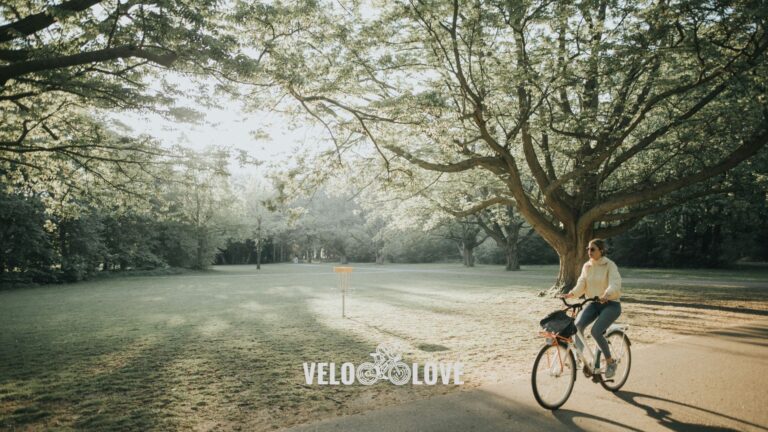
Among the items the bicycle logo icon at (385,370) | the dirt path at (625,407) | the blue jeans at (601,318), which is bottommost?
the bicycle logo icon at (385,370)

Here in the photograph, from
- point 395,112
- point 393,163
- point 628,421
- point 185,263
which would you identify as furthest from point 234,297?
point 185,263

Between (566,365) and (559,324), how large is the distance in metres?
0.49

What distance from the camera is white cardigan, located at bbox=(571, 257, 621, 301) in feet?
16.9

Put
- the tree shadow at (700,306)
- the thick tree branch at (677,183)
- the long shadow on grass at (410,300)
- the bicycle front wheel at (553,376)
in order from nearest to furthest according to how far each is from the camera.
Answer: the bicycle front wheel at (553,376), the tree shadow at (700,306), the thick tree branch at (677,183), the long shadow on grass at (410,300)

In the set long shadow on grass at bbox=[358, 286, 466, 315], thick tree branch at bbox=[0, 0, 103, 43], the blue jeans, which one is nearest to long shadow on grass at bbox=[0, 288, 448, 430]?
the blue jeans

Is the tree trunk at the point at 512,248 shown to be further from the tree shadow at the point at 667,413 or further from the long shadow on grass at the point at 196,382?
the tree shadow at the point at 667,413

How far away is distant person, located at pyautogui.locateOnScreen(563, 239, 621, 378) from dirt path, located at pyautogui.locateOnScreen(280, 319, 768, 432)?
0.52m

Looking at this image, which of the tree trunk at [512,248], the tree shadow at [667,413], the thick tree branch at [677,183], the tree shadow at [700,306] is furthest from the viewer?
the tree trunk at [512,248]

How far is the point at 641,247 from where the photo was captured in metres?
38.5

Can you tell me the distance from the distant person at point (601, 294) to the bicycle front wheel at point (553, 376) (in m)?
0.64

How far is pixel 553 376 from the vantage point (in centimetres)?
464

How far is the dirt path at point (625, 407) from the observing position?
13.5 ft

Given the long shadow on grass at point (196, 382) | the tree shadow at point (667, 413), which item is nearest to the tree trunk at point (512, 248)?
the long shadow on grass at point (196, 382)

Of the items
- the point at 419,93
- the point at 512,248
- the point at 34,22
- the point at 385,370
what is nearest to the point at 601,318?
the point at 385,370
